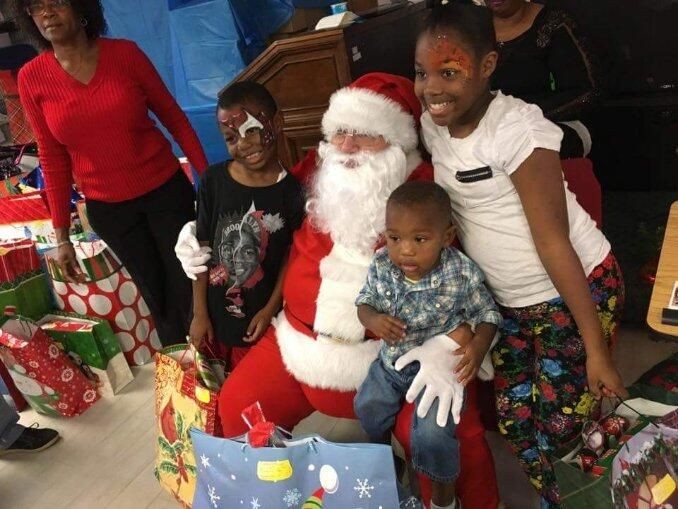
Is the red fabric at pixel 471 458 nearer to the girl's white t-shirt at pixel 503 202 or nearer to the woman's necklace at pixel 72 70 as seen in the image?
the girl's white t-shirt at pixel 503 202

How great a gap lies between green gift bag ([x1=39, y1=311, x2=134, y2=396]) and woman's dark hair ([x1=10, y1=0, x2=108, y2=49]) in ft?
3.84

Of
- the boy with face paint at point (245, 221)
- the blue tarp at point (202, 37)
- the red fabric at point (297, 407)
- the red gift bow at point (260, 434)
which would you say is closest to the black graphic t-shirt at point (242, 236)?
the boy with face paint at point (245, 221)

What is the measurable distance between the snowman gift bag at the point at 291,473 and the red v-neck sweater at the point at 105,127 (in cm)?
92

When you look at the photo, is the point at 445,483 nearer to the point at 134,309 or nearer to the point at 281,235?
the point at 281,235

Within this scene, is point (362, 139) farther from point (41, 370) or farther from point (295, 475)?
point (41, 370)

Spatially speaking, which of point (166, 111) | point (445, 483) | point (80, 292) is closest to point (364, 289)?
point (445, 483)

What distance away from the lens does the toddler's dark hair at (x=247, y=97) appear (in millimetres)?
1469

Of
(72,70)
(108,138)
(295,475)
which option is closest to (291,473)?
(295,475)

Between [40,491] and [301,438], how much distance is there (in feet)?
4.17

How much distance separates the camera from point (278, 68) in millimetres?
2275

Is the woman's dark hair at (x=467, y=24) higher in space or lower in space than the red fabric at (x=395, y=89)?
higher

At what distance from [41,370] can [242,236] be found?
131 centimetres

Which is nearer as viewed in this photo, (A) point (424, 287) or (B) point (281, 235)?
(A) point (424, 287)

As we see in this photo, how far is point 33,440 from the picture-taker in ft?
7.22
